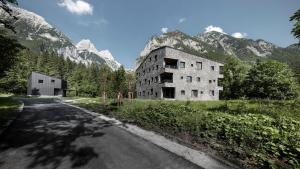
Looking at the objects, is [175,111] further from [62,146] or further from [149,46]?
[149,46]

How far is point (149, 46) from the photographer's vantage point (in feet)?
627

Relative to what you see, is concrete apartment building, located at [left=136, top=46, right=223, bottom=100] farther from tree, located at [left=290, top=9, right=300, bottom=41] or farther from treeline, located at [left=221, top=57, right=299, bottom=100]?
tree, located at [left=290, top=9, right=300, bottom=41]

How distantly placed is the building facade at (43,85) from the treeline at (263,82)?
2335 inches

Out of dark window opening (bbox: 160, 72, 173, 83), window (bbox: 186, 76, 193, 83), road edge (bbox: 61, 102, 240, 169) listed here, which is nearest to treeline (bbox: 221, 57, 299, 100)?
window (bbox: 186, 76, 193, 83)


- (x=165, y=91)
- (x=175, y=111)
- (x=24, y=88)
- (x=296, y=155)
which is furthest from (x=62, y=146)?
(x=24, y=88)

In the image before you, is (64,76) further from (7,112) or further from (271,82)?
(271,82)

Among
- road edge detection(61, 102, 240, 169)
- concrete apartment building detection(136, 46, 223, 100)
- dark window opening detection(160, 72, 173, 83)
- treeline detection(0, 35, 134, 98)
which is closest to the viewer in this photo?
road edge detection(61, 102, 240, 169)

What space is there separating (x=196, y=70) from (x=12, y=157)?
3764 centimetres

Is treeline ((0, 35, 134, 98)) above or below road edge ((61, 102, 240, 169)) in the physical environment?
above

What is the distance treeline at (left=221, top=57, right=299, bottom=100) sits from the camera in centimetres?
4403

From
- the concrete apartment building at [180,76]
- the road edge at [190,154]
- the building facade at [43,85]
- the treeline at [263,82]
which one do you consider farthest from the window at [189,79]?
the building facade at [43,85]

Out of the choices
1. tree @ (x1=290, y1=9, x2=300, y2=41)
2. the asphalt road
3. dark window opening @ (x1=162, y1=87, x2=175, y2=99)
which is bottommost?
the asphalt road

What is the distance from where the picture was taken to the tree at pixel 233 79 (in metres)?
53.1

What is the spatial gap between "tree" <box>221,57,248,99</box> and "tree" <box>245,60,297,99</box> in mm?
3389
